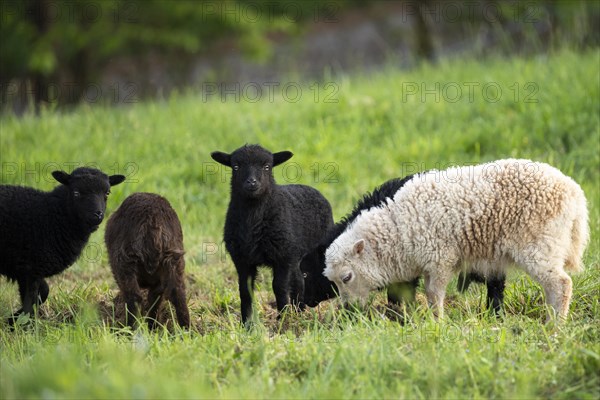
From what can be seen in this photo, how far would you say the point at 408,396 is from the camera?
16.6 ft

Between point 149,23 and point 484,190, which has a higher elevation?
point 149,23

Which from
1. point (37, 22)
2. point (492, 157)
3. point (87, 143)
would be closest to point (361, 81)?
point (492, 157)

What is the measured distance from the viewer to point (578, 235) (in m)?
6.79

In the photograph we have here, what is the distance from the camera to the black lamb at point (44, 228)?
7336mm

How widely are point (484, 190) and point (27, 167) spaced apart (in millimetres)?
7049

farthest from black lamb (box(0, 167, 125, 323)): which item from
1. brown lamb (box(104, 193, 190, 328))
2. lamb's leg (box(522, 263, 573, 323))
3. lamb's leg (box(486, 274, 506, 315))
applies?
lamb's leg (box(522, 263, 573, 323))

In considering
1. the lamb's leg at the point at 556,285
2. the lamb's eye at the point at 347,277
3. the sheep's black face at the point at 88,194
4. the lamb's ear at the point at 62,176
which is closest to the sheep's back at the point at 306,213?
the lamb's eye at the point at 347,277

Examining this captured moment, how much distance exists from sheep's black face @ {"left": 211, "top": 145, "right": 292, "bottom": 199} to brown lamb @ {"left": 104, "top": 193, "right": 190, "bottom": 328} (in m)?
0.67

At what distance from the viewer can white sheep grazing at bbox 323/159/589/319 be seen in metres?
6.54

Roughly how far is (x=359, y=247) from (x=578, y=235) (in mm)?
1818

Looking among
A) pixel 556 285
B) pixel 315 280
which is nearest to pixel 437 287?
pixel 556 285

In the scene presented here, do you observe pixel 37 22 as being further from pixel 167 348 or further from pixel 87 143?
pixel 167 348

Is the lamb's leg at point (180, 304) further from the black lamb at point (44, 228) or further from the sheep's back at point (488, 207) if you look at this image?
the sheep's back at point (488, 207)

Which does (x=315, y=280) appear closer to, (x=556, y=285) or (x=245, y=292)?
(x=245, y=292)
